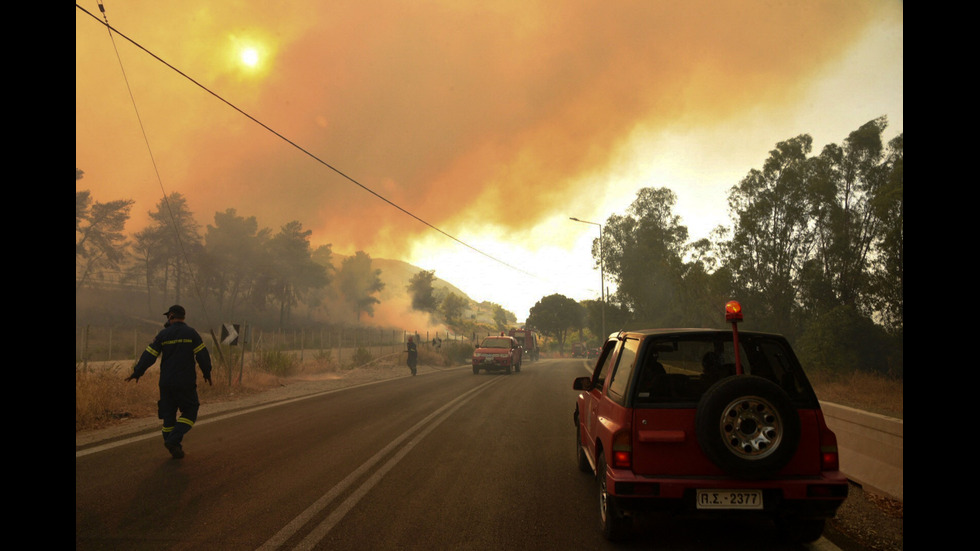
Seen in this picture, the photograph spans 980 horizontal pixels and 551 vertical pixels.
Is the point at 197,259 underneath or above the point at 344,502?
above

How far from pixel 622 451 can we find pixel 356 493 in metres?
2.89

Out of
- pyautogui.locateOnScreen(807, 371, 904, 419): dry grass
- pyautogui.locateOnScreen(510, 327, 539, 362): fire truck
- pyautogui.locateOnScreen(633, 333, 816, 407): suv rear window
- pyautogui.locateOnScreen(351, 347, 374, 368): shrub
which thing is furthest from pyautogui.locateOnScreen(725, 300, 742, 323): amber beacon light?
pyautogui.locateOnScreen(510, 327, 539, 362): fire truck

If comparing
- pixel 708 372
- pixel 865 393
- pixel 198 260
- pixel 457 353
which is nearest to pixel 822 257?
pixel 865 393

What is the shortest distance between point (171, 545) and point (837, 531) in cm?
513

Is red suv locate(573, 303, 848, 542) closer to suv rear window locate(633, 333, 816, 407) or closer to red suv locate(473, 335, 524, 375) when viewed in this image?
suv rear window locate(633, 333, 816, 407)

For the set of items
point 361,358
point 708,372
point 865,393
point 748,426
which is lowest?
point 361,358

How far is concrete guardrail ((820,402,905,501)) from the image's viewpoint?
537 centimetres

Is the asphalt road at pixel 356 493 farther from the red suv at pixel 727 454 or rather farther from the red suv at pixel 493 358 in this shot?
the red suv at pixel 493 358

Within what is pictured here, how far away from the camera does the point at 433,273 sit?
15538 centimetres

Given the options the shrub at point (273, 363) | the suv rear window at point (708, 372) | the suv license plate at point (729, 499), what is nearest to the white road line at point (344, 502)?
the suv rear window at point (708, 372)

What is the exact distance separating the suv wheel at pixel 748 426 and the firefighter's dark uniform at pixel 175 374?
6024 millimetres

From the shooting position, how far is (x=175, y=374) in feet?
23.7

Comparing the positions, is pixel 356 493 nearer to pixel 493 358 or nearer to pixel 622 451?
pixel 622 451
